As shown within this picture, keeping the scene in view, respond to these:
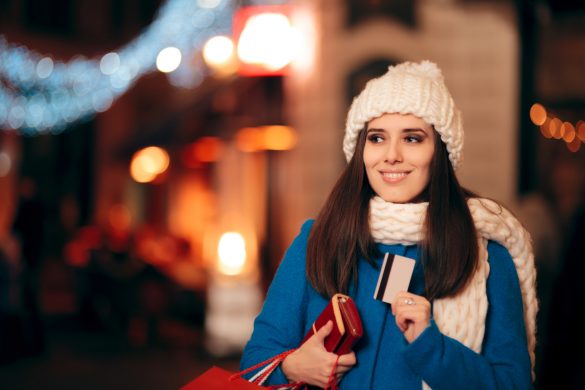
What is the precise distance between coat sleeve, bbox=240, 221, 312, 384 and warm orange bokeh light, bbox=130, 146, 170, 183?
15.0m

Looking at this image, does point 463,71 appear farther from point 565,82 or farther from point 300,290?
point 300,290

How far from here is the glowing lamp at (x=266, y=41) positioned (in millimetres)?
9570

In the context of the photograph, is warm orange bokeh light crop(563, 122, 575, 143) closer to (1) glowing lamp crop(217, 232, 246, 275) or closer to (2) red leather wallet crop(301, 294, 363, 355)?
(1) glowing lamp crop(217, 232, 246, 275)

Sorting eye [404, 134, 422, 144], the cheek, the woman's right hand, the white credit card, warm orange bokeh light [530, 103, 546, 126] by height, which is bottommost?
the woman's right hand

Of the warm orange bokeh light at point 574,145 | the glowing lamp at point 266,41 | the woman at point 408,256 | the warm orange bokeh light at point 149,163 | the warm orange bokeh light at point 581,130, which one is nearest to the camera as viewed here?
the woman at point 408,256

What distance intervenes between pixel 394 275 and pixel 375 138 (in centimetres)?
49

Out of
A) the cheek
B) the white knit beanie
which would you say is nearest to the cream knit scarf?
the cheek

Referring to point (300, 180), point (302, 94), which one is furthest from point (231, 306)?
point (302, 94)

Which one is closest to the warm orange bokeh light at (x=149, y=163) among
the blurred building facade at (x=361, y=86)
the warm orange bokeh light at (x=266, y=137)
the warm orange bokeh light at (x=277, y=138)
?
the blurred building facade at (x=361, y=86)

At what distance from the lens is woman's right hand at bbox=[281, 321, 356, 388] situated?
220 centimetres

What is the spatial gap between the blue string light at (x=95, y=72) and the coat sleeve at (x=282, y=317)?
10.8 meters

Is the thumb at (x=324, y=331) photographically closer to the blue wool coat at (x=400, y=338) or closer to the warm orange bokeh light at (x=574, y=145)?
the blue wool coat at (x=400, y=338)

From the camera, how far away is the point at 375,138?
2.44 metres

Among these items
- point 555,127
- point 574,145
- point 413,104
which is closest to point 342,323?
point 413,104
